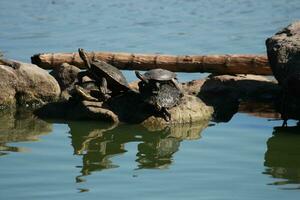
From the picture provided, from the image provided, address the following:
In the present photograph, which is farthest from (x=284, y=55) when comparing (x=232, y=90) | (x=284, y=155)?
(x=284, y=155)

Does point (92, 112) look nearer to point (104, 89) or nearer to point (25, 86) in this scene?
point (104, 89)

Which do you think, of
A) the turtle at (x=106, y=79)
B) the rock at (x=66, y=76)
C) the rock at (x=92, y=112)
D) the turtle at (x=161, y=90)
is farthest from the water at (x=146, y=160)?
the rock at (x=66, y=76)

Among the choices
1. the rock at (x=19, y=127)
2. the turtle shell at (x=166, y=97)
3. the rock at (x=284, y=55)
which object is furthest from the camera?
the rock at (x=284, y=55)

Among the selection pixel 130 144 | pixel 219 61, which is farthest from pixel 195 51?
pixel 130 144

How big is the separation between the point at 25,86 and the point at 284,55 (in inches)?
141

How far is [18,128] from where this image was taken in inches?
359

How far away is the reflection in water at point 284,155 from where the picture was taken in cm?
698

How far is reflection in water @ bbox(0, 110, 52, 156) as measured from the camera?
8445 mm

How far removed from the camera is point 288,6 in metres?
22.7

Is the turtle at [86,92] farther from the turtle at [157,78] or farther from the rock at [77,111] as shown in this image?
the turtle at [157,78]

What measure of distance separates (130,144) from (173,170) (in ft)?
4.13

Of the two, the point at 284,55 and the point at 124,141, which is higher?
the point at 284,55

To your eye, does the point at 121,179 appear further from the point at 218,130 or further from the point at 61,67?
Answer: the point at 61,67

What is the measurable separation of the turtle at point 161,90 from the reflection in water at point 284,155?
133 centimetres
